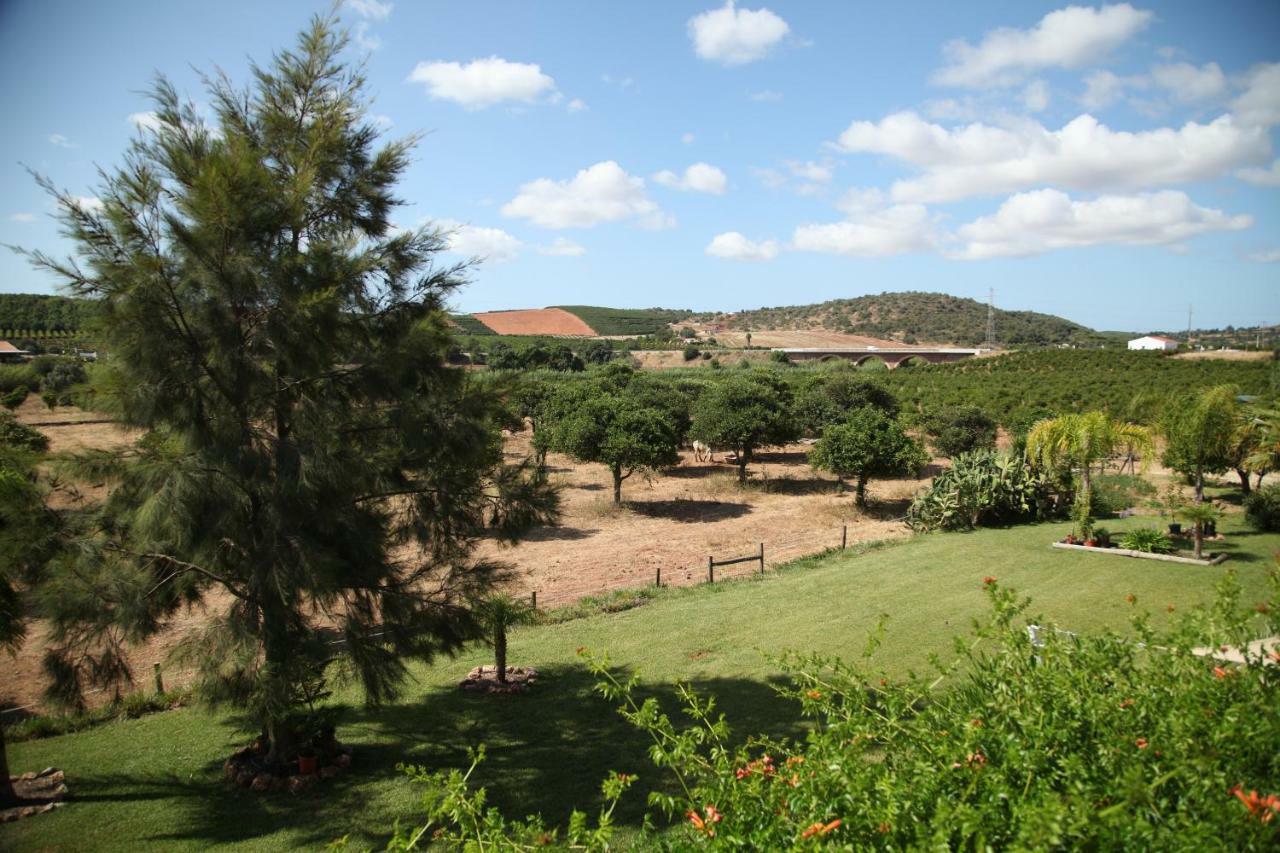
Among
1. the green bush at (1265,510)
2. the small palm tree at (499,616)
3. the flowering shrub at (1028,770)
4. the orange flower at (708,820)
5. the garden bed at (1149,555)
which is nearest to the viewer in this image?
the flowering shrub at (1028,770)

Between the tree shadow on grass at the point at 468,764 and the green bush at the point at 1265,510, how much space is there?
12.9 meters

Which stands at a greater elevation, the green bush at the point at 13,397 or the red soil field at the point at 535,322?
the red soil field at the point at 535,322

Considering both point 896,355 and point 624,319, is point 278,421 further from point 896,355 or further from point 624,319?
point 624,319

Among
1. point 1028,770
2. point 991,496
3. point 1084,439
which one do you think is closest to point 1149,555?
point 1084,439

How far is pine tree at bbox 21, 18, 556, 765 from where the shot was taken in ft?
21.3

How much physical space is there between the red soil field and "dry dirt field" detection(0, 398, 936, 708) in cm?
7641

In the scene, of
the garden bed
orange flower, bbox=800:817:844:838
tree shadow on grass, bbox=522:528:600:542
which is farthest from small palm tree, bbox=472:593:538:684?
the garden bed

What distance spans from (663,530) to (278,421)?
1681 cm

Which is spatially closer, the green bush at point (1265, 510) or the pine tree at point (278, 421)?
the pine tree at point (278, 421)

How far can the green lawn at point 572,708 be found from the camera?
705 centimetres

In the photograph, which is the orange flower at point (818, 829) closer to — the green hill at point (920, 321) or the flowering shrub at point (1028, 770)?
the flowering shrub at point (1028, 770)

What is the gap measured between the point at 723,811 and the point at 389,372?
5.89 metres

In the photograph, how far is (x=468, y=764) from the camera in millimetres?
8133

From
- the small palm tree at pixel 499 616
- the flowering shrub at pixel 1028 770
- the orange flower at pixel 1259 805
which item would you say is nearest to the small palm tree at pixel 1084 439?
the small palm tree at pixel 499 616
